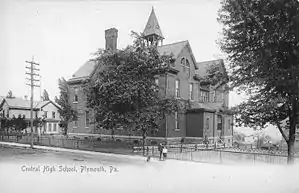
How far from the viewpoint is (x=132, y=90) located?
36.2ft

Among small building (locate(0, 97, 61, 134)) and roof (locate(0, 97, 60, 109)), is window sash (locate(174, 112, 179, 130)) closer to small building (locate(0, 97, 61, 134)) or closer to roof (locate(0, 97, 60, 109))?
small building (locate(0, 97, 61, 134))

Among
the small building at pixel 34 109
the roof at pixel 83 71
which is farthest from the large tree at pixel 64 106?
the roof at pixel 83 71

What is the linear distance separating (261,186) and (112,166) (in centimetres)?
313

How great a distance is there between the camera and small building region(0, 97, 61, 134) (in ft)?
19.3

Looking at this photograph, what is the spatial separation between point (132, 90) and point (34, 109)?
16.6 feet

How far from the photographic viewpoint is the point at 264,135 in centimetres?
686

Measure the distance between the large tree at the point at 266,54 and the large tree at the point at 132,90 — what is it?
16.6 feet

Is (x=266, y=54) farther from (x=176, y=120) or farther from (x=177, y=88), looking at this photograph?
(x=176, y=120)

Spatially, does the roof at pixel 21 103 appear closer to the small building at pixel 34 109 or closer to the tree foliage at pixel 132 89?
the small building at pixel 34 109

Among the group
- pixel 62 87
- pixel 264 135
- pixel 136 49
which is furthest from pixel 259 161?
pixel 136 49

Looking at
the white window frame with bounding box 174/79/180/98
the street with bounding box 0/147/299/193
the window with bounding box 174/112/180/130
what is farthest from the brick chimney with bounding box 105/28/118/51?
the window with bounding box 174/112/180/130

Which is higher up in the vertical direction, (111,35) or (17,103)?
(111,35)

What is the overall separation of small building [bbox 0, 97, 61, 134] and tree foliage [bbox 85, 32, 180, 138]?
4047 millimetres

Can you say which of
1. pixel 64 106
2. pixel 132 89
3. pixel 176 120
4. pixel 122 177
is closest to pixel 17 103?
pixel 64 106
